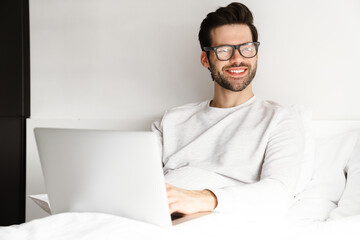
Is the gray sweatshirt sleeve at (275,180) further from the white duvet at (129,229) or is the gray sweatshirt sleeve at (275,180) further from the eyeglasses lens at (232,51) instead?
the eyeglasses lens at (232,51)

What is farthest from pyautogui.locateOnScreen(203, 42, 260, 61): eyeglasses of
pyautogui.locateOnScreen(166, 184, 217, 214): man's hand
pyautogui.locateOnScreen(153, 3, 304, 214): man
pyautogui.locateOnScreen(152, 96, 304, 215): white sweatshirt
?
pyautogui.locateOnScreen(166, 184, 217, 214): man's hand

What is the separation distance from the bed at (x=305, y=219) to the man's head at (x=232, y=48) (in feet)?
1.17

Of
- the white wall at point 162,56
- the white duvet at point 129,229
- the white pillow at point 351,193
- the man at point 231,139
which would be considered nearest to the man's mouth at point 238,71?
the man at point 231,139

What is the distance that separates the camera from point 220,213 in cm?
127

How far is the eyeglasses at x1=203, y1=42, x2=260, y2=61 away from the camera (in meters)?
1.90

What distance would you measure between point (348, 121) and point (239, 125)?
509mm

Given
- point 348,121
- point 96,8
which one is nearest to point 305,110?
point 348,121

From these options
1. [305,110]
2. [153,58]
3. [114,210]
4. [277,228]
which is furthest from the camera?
Result: [153,58]

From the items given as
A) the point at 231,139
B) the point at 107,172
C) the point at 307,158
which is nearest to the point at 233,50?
the point at 231,139

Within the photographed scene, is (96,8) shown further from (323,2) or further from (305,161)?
(305,161)

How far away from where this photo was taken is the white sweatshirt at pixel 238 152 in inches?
55.1

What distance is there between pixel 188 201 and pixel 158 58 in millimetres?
1484

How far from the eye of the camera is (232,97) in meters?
1.96

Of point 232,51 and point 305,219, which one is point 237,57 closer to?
point 232,51
